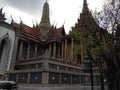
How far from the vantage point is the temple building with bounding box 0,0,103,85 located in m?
21.0

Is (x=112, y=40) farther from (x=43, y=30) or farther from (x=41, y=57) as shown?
(x=43, y=30)

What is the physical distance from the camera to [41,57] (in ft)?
83.4

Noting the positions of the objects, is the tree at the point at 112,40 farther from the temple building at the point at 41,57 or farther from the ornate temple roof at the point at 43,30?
the ornate temple roof at the point at 43,30

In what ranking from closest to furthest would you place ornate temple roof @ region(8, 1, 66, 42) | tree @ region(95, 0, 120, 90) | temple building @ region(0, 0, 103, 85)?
tree @ region(95, 0, 120, 90), temple building @ region(0, 0, 103, 85), ornate temple roof @ region(8, 1, 66, 42)

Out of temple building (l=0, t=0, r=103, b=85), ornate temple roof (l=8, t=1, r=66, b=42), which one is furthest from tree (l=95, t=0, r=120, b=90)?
ornate temple roof (l=8, t=1, r=66, b=42)

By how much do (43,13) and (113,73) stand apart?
41.4 metres

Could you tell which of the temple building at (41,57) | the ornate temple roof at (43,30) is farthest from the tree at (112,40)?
the ornate temple roof at (43,30)

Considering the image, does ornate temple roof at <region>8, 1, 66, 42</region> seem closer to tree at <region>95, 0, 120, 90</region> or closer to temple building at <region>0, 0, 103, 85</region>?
temple building at <region>0, 0, 103, 85</region>

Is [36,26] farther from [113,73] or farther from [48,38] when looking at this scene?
[113,73]

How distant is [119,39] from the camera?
12.4m

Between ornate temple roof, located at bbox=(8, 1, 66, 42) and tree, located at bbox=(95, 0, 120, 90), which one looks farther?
ornate temple roof, located at bbox=(8, 1, 66, 42)

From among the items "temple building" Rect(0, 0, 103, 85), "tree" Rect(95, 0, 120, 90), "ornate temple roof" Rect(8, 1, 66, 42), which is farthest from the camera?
"ornate temple roof" Rect(8, 1, 66, 42)

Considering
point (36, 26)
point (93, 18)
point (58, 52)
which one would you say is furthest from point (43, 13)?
point (93, 18)

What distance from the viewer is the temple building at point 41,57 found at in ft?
68.7
